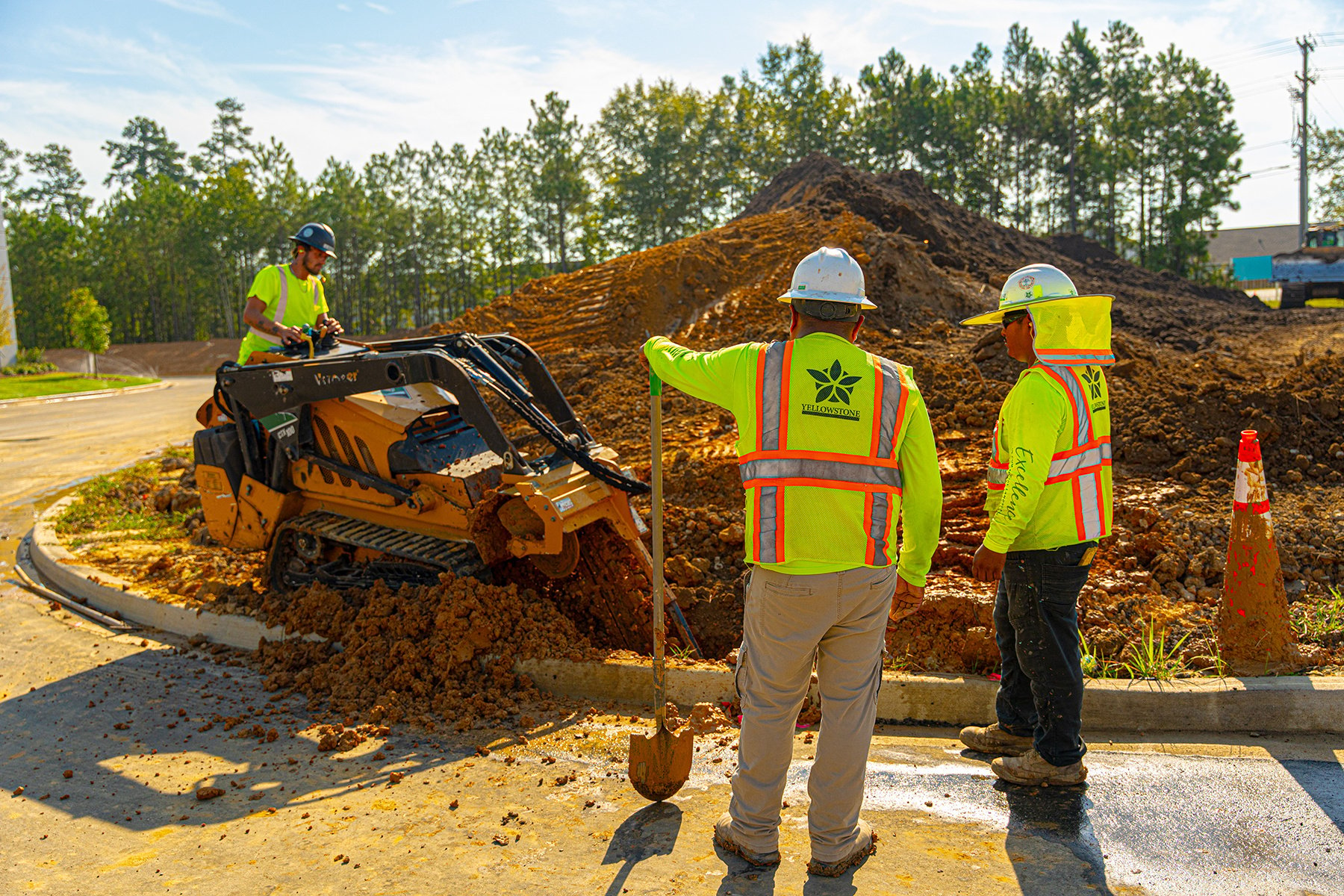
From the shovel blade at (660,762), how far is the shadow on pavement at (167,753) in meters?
1.10

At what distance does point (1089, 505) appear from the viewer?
12.0ft

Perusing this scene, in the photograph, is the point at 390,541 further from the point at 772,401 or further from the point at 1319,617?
the point at 1319,617

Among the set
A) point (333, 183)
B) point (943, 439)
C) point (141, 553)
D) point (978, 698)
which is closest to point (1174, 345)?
point (943, 439)

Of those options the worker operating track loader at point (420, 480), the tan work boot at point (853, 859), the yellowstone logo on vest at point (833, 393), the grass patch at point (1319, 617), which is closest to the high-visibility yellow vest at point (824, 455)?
the yellowstone logo on vest at point (833, 393)

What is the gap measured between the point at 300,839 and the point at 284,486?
3.36 meters

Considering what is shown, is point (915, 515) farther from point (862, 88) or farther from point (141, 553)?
point (862, 88)

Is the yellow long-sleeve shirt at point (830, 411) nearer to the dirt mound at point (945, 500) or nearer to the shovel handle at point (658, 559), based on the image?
the shovel handle at point (658, 559)

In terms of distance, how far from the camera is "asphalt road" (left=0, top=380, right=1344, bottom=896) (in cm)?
318

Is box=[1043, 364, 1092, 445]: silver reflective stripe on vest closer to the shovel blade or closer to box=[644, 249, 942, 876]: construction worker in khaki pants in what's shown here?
box=[644, 249, 942, 876]: construction worker in khaki pants

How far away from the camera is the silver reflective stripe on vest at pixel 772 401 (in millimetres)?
3041

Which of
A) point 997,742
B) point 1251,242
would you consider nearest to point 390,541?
point 997,742

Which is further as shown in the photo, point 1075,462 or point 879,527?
point 1075,462

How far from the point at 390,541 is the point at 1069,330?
4211 mm

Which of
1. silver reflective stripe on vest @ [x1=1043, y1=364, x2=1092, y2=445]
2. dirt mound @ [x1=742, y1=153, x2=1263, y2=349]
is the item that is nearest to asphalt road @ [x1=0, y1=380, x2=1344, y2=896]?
silver reflective stripe on vest @ [x1=1043, y1=364, x2=1092, y2=445]
